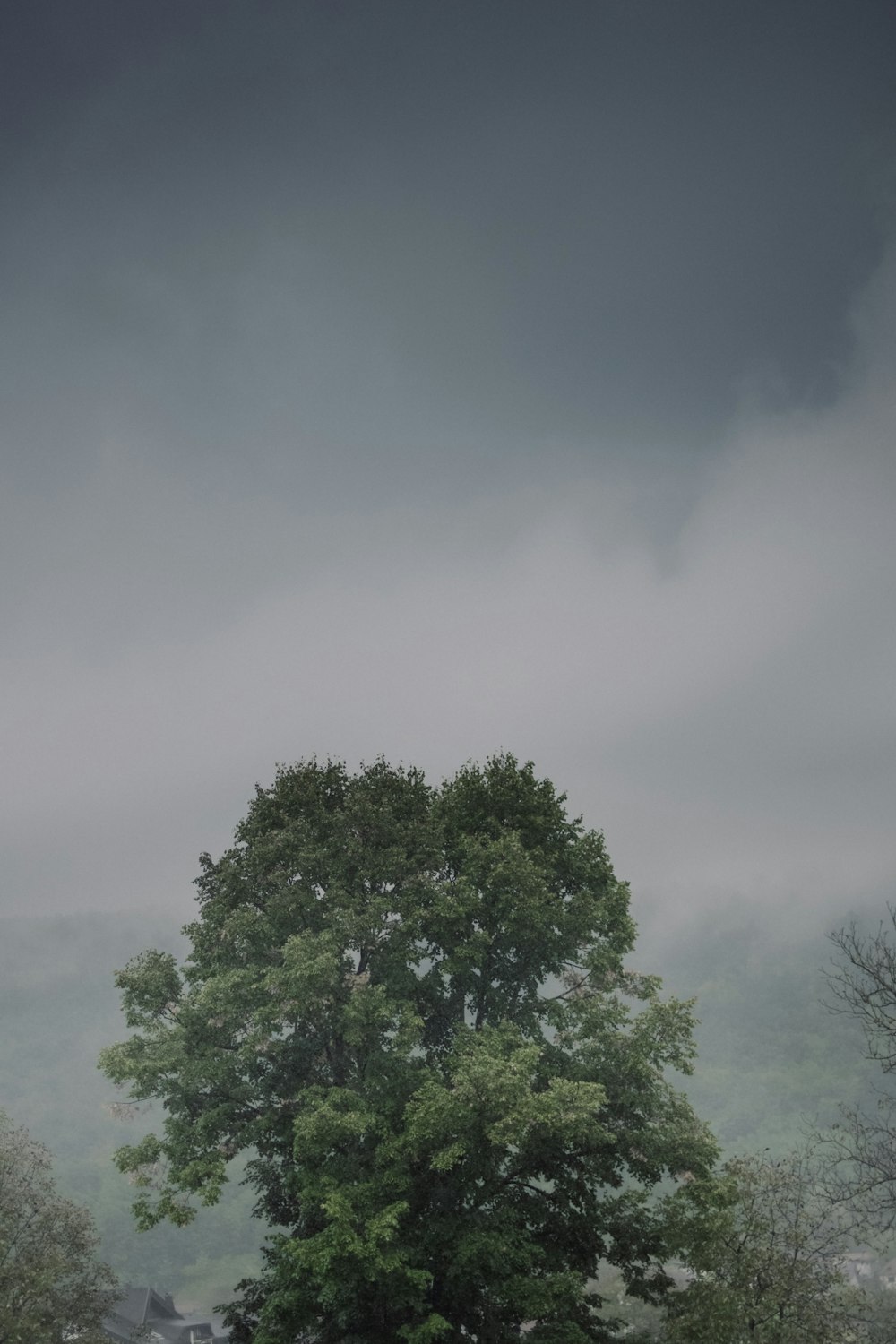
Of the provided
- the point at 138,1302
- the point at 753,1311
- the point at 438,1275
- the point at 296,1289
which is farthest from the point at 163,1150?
the point at 138,1302

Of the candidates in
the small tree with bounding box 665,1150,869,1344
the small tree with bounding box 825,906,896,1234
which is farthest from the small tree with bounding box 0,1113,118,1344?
the small tree with bounding box 825,906,896,1234

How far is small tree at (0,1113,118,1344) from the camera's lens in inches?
942

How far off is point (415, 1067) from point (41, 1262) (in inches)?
454

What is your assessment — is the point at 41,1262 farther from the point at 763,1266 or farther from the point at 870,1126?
the point at 870,1126

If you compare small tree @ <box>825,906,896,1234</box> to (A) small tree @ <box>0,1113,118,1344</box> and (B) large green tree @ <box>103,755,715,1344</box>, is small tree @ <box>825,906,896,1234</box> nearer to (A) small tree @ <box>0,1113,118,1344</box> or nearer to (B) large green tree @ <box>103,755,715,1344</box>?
(B) large green tree @ <box>103,755,715,1344</box>

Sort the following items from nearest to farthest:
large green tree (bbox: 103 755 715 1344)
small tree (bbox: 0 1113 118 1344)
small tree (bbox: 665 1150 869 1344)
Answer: small tree (bbox: 665 1150 869 1344)
large green tree (bbox: 103 755 715 1344)
small tree (bbox: 0 1113 118 1344)

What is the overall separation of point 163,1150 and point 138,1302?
263 feet

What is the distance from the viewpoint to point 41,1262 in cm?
2464

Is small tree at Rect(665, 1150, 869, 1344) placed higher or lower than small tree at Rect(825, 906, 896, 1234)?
lower

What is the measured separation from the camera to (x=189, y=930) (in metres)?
26.9

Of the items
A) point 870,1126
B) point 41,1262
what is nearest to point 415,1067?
point 41,1262

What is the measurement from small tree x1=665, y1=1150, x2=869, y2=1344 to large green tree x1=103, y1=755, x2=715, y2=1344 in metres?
1.27

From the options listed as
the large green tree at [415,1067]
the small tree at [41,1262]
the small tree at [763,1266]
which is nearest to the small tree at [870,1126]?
the small tree at [763,1266]

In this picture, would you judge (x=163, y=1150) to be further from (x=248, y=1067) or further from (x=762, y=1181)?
(x=762, y=1181)
